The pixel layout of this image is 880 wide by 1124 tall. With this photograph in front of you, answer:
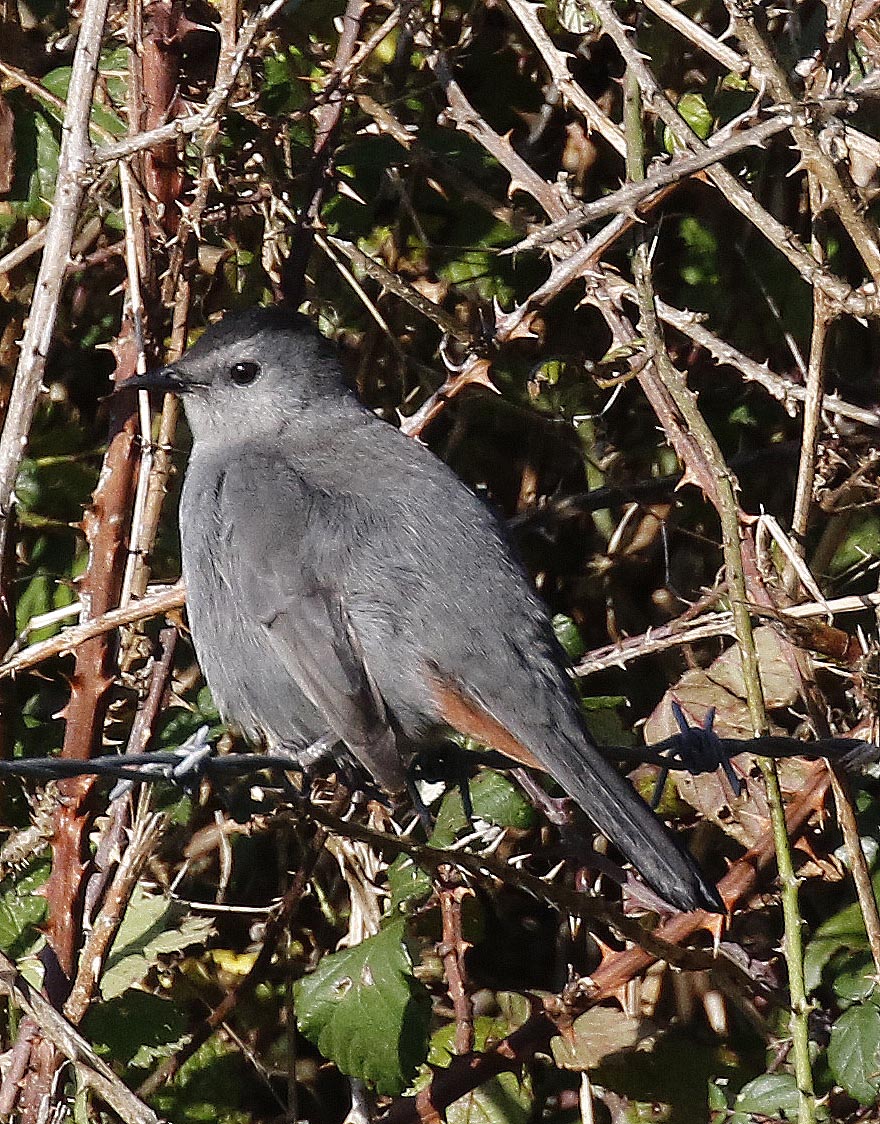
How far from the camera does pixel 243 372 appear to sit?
12.7 feet

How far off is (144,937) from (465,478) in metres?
1.70

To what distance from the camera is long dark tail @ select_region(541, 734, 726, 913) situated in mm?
2883

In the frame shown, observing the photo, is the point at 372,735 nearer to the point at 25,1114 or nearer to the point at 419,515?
the point at 419,515

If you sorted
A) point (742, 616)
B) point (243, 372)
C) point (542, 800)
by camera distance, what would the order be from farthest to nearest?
point (243, 372)
point (542, 800)
point (742, 616)

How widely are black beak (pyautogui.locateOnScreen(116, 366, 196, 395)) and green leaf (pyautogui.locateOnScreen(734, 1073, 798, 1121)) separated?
211 centimetres

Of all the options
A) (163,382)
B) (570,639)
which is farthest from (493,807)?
(163,382)

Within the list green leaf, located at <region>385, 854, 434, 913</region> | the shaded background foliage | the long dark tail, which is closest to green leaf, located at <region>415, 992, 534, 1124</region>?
the shaded background foliage

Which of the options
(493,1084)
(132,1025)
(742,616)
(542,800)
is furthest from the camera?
(493,1084)

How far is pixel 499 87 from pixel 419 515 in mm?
1693

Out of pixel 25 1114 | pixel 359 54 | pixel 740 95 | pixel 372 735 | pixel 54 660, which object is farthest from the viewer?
pixel 54 660

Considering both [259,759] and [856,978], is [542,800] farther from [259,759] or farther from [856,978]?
[259,759]

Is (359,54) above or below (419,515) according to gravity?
above

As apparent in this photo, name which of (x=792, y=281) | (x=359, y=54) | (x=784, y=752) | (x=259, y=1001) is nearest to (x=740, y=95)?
(x=792, y=281)

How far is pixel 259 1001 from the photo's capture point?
171 inches
